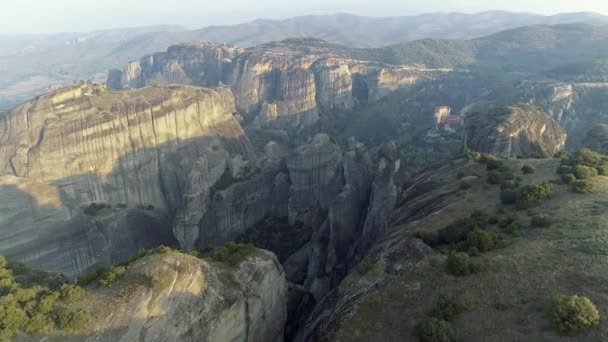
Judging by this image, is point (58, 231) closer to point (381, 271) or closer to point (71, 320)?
point (71, 320)

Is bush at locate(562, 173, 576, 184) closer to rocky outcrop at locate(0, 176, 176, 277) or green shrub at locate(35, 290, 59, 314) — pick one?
green shrub at locate(35, 290, 59, 314)

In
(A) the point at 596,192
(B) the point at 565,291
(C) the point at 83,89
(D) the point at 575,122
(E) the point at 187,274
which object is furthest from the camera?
(D) the point at 575,122

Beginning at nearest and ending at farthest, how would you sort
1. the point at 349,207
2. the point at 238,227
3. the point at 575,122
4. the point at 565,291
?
1. the point at 565,291
2. the point at 349,207
3. the point at 238,227
4. the point at 575,122

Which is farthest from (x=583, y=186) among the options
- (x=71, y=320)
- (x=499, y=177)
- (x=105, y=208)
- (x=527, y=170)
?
(x=105, y=208)

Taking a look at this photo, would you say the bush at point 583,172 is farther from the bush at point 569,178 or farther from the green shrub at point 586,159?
the green shrub at point 586,159

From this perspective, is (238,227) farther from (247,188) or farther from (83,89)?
(83,89)

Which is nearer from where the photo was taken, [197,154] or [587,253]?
[587,253]

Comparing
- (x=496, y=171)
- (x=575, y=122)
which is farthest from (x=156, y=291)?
(x=575, y=122)

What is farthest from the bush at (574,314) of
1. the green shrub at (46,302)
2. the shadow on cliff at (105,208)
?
the shadow on cliff at (105,208)
